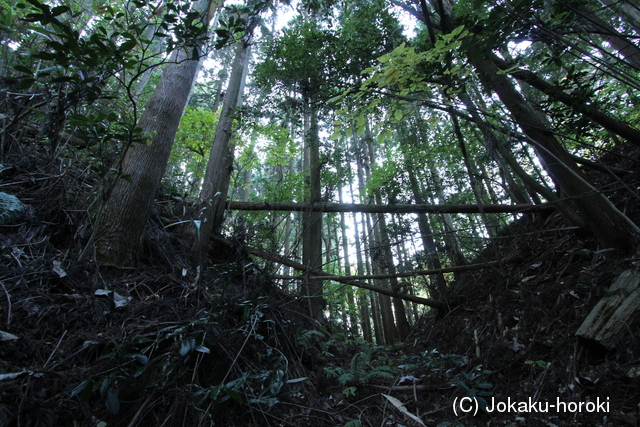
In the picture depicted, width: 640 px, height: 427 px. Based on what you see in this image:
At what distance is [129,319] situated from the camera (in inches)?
77.5

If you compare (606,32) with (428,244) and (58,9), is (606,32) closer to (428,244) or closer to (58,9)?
(58,9)

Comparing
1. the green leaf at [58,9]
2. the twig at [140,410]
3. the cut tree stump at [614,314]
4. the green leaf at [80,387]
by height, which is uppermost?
the green leaf at [58,9]

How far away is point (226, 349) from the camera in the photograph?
1894 millimetres

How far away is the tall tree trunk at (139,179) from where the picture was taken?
2496 millimetres

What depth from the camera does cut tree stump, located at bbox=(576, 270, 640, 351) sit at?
2166mm

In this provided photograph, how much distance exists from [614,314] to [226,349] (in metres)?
2.96

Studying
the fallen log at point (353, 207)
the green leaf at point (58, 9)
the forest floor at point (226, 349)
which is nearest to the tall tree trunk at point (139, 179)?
the forest floor at point (226, 349)

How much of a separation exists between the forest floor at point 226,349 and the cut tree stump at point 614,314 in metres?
0.07

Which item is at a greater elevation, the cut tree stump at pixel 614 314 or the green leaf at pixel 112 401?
→ the cut tree stump at pixel 614 314

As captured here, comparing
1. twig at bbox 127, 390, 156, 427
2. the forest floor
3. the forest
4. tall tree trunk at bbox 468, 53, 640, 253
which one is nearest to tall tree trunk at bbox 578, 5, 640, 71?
the forest

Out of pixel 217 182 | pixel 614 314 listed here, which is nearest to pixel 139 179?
pixel 217 182

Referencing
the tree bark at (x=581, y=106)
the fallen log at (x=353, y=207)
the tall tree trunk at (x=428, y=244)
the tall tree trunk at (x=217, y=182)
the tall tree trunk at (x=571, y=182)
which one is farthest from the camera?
the tall tree trunk at (x=428, y=244)

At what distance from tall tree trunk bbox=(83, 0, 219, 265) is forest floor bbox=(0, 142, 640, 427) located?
0.23 metres

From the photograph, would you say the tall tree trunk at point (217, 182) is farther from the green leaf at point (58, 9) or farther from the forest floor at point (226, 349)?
the green leaf at point (58, 9)
